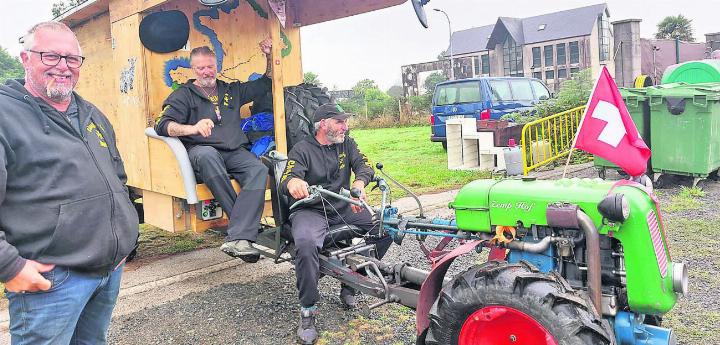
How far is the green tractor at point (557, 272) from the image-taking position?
2639mm

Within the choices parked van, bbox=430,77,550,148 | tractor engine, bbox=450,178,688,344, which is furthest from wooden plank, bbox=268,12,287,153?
parked van, bbox=430,77,550,148

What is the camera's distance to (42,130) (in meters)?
2.20

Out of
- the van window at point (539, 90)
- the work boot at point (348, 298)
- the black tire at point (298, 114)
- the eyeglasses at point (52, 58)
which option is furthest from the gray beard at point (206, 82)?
the van window at point (539, 90)

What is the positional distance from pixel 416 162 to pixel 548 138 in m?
3.21

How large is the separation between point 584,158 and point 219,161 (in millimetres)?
8783

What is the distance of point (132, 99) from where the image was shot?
16.9ft

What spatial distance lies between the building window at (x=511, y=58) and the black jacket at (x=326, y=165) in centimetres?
4187

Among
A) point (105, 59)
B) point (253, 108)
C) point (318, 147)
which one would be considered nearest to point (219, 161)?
point (318, 147)

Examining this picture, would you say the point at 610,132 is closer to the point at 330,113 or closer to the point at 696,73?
the point at 330,113

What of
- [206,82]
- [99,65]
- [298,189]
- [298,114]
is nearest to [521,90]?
[298,114]

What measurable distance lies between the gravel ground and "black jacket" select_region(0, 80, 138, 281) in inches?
72.7

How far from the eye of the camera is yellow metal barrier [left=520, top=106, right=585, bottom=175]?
32.7 feet

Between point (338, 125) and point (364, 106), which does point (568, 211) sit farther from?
point (364, 106)

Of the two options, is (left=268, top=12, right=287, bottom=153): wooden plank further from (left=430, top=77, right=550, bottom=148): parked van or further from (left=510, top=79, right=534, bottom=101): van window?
(left=510, top=79, right=534, bottom=101): van window
